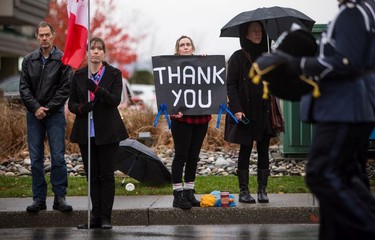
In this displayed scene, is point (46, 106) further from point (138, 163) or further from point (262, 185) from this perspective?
point (262, 185)

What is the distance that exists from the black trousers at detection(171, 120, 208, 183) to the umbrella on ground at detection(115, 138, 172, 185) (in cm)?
142

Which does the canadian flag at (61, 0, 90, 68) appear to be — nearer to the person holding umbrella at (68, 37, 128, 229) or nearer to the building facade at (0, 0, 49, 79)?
the person holding umbrella at (68, 37, 128, 229)

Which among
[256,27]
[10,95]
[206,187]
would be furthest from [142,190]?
[10,95]

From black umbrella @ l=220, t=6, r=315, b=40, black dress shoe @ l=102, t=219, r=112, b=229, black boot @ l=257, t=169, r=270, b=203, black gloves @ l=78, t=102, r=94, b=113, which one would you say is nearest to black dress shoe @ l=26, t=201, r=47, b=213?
black dress shoe @ l=102, t=219, r=112, b=229

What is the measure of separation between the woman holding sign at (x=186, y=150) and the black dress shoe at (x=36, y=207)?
1.45 m

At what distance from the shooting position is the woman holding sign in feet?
31.0

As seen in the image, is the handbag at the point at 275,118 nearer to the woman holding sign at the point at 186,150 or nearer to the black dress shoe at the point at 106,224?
the woman holding sign at the point at 186,150

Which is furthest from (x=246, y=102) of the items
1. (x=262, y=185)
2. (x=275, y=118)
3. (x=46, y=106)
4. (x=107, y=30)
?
(x=107, y=30)

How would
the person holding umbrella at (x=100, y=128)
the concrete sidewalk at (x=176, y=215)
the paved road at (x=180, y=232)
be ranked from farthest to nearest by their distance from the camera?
the concrete sidewalk at (x=176, y=215), the person holding umbrella at (x=100, y=128), the paved road at (x=180, y=232)

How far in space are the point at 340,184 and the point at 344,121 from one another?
0.40 meters

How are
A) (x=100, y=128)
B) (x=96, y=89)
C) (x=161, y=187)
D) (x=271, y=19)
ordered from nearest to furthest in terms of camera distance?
(x=96, y=89) < (x=100, y=128) < (x=271, y=19) < (x=161, y=187)

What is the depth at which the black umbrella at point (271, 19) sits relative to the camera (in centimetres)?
958

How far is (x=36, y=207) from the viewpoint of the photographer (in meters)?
9.50

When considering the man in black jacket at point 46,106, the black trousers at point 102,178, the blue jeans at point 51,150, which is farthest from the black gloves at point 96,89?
the blue jeans at point 51,150
